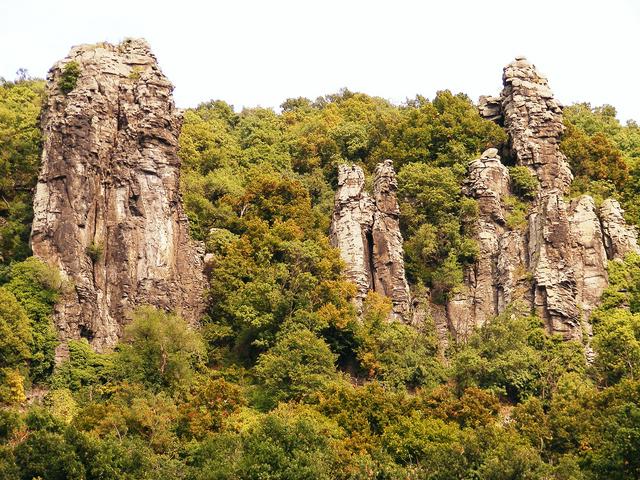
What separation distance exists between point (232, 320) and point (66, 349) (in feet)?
35.0

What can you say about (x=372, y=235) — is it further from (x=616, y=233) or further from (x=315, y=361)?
(x=616, y=233)

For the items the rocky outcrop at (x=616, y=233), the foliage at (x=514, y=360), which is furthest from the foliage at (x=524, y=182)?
the foliage at (x=514, y=360)

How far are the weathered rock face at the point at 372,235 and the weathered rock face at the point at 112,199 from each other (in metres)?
9.18

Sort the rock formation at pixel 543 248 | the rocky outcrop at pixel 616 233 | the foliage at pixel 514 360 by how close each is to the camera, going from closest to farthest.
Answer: the foliage at pixel 514 360, the rock formation at pixel 543 248, the rocky outcrop at pixel 616 233

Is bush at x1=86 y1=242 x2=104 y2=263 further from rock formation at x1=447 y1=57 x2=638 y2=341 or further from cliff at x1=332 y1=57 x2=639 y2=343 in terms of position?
rock formation at x1=447 y1=57 x2=638 y2=341

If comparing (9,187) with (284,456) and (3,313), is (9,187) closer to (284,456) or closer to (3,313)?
(3,313)

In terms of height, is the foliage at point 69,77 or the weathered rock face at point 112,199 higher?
the foliage at point 69,77

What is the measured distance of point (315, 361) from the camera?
63750 mm

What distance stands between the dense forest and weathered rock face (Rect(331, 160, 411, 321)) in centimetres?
152

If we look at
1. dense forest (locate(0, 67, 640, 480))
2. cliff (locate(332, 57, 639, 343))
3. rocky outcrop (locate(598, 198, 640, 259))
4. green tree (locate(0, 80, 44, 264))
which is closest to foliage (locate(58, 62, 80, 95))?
green tree (locate(0, 80, 44, 264))

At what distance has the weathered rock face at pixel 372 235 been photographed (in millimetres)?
71750

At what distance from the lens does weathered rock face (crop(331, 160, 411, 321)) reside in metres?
71.8

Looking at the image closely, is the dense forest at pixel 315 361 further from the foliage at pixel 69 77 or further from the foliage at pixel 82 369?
the foliage at pixel 69 77

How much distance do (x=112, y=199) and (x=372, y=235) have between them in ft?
52.8
